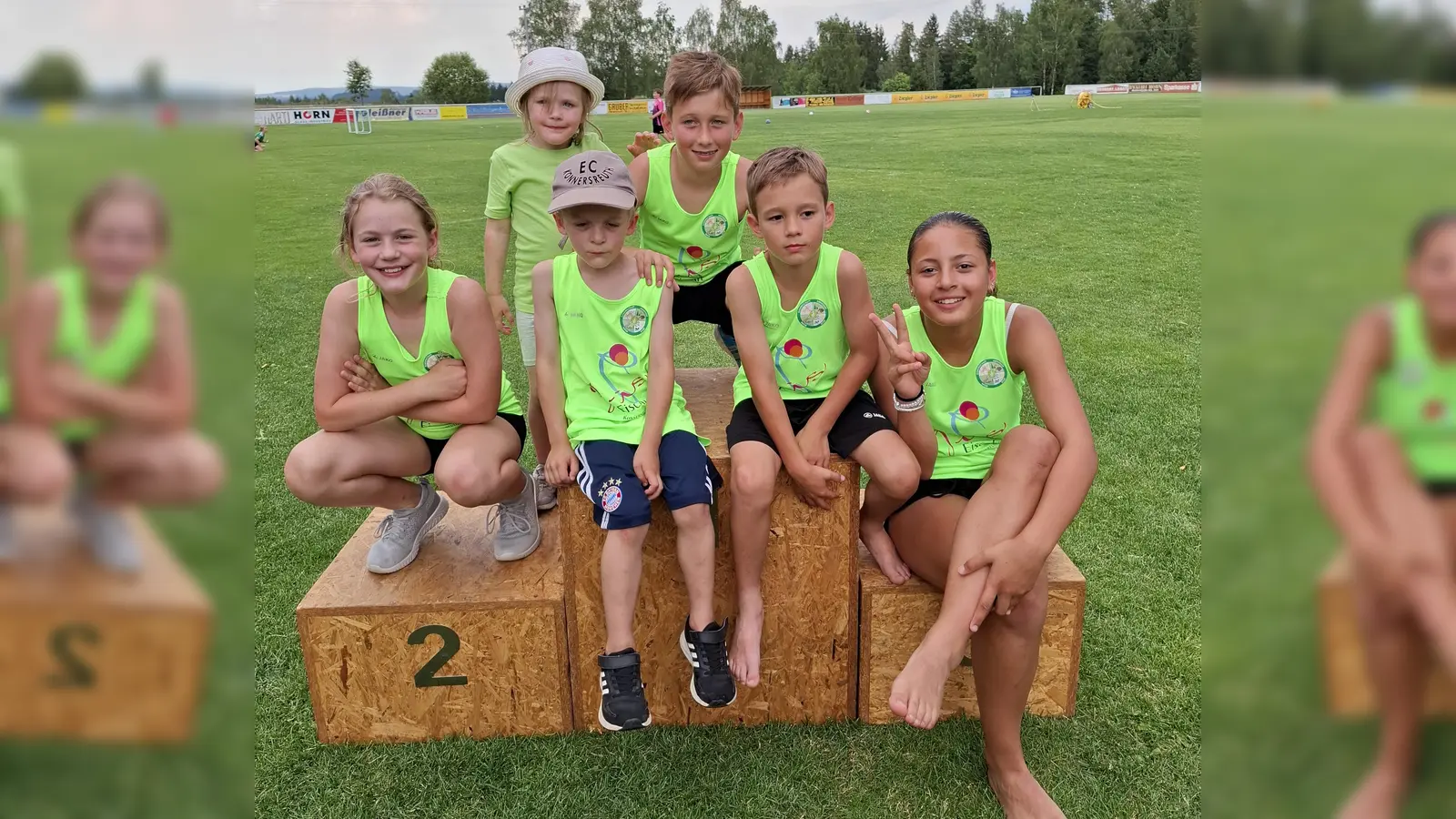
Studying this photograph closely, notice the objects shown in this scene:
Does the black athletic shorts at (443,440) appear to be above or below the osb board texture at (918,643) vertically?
above

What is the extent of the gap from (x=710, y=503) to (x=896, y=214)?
36.9 ft

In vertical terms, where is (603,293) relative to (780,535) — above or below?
above

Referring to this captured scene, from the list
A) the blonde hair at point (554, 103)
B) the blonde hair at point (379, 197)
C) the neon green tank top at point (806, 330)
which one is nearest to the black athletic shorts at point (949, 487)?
the neon green tank top at point (806, 330)

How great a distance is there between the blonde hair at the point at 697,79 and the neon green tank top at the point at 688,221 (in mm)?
237

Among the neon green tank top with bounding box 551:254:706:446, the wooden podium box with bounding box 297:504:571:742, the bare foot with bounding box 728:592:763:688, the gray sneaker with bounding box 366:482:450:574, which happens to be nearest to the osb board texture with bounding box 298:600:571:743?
the wooden podium box with bounding box 297:504:571:742

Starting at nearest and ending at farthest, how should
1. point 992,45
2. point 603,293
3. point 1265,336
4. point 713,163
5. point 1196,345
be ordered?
1. point 1265,336
2. point 603,293
3. point 713,163
4. point 1196,345
5. point 992,45

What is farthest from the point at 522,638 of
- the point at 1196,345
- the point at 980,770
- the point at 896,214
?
the point at 896,214

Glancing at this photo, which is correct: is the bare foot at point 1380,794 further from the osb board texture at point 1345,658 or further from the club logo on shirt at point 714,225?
the club logo on shirt at point 714,225

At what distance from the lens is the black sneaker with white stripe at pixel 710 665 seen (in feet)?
8.82

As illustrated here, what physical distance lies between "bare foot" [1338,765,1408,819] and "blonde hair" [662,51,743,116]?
11.1ft

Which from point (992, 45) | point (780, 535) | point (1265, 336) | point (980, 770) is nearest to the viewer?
point (1265, 336)

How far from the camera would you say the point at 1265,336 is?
1.18 ft

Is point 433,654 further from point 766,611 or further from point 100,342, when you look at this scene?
point 100,342

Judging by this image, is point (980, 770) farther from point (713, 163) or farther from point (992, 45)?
point (992, 45)
